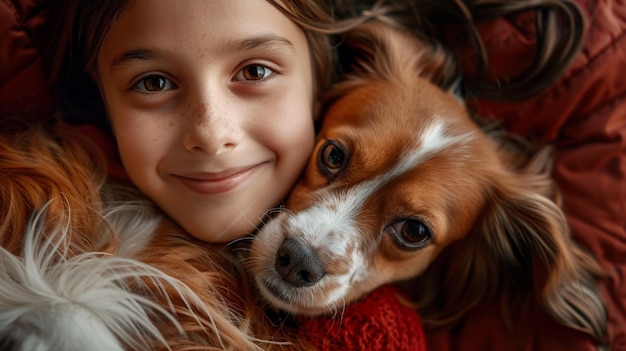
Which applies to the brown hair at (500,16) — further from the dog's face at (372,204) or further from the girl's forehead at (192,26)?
the girl's forehead at (192,26)

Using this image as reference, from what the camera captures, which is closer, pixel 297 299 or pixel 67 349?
pixel 67 349

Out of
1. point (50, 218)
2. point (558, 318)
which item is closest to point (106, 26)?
point (50, 218)

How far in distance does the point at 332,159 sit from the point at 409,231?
0.96 ft

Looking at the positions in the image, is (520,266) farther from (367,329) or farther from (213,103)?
(213,103)

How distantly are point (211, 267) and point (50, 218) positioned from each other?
43 cm

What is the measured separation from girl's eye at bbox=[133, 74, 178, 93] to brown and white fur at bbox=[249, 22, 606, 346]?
1.49 ft

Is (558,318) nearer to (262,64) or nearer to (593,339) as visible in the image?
(593,339)

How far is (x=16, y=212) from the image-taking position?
1.56m

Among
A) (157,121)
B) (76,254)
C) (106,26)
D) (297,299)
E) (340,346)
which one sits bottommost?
(340,346)

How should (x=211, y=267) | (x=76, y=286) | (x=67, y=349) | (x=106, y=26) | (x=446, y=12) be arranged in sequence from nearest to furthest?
(x=67, y=349)
(x=76, y=286)
(x=106, y=26)
(x=211, y=267)
(x=446, y=12)

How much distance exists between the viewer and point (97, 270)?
1.44m

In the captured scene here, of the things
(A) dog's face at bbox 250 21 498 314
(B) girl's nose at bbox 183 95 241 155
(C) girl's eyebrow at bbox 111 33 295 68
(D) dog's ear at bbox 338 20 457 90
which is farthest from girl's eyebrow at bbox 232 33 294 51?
(D) dog's ear at bbox 338 20 457 90

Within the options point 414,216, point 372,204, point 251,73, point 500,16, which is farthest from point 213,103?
point 500,16

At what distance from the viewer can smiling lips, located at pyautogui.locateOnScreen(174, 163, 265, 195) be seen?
160 cm
